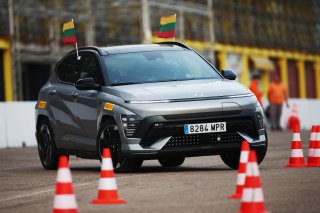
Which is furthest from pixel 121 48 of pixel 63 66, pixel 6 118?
pixel 6 118

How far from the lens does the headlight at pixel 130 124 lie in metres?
14.1

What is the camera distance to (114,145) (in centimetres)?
1447

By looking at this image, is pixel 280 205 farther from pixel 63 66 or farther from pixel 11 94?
pixel 11 94

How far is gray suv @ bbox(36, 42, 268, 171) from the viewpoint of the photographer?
46.1 ft

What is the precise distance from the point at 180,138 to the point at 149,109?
1.66ft

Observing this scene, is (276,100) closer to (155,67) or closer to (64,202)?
(155,67)

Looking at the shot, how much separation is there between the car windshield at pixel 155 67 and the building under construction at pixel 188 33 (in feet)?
91.2

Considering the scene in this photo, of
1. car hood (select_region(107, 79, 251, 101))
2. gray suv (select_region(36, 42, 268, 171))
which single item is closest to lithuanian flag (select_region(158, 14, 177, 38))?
gray suv (select_region(36, 42, 268, 171))

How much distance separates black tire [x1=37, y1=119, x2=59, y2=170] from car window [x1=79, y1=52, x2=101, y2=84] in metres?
1.05

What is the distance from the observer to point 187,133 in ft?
46.1

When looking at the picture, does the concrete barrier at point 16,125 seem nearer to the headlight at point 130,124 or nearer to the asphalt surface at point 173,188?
the asphalt surface at point 173,188

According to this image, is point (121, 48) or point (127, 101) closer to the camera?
point (127, 101)

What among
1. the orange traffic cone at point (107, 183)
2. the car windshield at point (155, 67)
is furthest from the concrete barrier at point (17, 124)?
the orange traffic cone at point (107, 183)

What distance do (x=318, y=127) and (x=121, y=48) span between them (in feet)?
9.48
